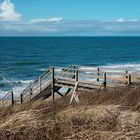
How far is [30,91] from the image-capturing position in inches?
834

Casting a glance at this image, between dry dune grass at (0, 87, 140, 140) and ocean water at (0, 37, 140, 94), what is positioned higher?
dry dune grass at (0, 87, 140, 140)

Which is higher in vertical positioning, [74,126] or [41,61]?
[74,126]

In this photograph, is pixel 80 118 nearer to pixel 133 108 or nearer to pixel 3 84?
pixel 133 108

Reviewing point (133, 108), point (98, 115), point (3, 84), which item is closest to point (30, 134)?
point (98, 115)

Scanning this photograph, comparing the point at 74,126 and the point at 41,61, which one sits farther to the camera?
the point at 41,61

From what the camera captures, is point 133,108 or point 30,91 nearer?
point 133,108

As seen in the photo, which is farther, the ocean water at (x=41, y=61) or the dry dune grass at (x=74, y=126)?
the ocean water at (x=41, y=61)

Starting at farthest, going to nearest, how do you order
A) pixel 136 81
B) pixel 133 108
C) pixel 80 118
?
1. pixel 136 81
2. pixel 133 108
3. pixel 80 118

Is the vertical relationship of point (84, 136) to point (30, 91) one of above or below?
above

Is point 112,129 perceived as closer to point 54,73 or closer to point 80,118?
point 80,118

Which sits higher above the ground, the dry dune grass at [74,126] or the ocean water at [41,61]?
the dry dune grass at [74,126]

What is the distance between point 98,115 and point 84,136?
0.78m

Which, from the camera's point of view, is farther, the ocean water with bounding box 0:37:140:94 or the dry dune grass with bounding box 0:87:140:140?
the ocean water with bounding box 0:37:140:94

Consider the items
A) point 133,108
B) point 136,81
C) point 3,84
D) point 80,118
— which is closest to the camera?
point 80,118
